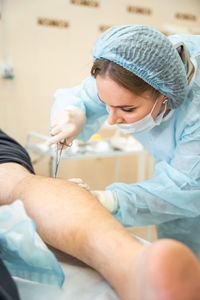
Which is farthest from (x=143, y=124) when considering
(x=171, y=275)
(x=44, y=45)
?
(x=44, y=45)

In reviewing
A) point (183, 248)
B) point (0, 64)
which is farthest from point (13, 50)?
point (183, 248)

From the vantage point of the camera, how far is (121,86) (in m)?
0.92

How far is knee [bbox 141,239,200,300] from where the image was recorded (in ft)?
1.41

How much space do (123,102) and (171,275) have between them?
1.99ft

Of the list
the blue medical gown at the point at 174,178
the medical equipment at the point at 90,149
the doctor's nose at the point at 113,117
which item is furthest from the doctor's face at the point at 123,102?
the medical equipment at the point at 90,149

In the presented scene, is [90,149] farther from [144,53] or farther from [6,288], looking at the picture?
[6,288]

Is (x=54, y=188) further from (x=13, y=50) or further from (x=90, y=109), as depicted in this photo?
(x=13, y=50)

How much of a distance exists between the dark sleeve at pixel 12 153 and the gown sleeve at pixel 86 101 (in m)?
0.22

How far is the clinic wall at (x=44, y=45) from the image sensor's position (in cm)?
256

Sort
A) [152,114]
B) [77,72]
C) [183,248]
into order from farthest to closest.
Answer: [77,72] → [152,114] → [183,248]

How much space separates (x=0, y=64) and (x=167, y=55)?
1933 millimetres

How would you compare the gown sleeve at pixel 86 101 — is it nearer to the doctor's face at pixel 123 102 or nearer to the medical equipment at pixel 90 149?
the doctor's face at pixel 123 102

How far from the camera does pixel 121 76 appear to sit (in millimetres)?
924

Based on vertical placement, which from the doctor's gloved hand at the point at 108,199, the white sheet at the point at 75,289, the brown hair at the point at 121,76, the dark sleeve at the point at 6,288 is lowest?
the doctor's gloved hand at the point at 108,199
